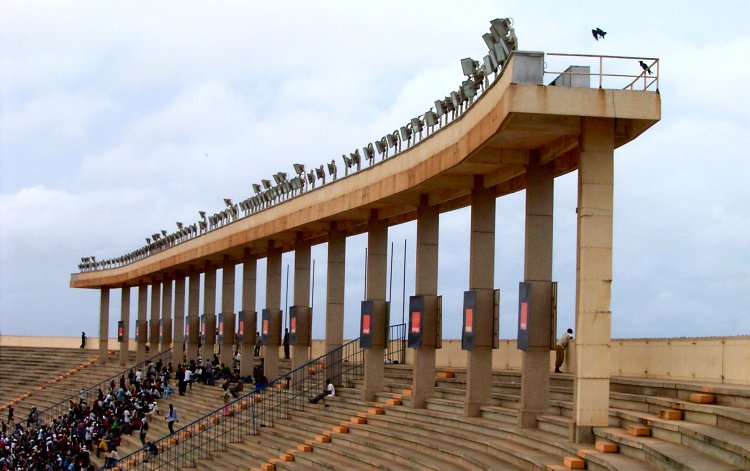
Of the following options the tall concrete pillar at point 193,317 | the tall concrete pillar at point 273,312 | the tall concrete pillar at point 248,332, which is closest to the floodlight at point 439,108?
the tall concrete pillar at point 273,312

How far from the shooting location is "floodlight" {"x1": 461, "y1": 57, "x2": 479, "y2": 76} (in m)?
21.8

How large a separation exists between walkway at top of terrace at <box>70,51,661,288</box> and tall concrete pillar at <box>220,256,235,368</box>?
12.3ft

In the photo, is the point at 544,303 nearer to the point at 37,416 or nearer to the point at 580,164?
the point at 580,164

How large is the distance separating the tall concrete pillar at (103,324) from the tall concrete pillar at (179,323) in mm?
9978

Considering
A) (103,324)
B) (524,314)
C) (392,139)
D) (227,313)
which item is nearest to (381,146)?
(392,139)

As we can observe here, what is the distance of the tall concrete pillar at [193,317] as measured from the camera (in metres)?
48.4

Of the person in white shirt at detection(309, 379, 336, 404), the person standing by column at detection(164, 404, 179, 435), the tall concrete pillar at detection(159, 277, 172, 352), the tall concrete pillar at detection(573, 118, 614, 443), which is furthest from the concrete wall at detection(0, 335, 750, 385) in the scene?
the tall concrete pillar at detection(159, 277, 172, 352)

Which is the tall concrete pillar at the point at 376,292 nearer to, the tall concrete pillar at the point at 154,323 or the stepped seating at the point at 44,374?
the tall concrete pillar at the point at 154,323

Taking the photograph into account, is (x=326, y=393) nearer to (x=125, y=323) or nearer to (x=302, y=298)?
(x=302, y=298)

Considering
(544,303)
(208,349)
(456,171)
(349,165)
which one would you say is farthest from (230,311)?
(544,303)

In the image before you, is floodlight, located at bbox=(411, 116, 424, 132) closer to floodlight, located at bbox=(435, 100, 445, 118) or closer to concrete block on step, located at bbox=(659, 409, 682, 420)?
floodlight, located at bbox=(435, 100, 445, 118)

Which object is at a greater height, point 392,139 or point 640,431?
point 392,139

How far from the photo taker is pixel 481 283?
23016 millimetres

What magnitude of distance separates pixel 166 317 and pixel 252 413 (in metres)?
23.5
